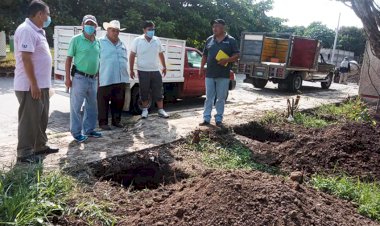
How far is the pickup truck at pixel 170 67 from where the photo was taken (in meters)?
7.74

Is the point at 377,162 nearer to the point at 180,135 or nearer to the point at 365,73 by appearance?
the point at 180,135

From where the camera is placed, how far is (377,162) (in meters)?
4.73

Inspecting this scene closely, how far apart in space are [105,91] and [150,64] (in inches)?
43.2

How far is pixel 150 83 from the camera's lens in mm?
6934

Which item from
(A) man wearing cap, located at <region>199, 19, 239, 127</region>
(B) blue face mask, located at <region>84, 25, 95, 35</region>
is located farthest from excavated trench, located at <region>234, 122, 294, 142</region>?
(B) blue face mask, located at <region>84, 25, 95, 35</region>

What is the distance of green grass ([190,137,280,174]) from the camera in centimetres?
464

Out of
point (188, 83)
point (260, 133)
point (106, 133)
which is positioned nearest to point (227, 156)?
point (106, 133)

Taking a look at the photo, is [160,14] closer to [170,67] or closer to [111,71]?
[170,67]

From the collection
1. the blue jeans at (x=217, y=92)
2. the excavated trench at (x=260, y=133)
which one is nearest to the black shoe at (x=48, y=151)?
the blue jeans at (x=217, y=92)

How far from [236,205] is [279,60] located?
14.3 meters

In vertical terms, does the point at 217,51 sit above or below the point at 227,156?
above

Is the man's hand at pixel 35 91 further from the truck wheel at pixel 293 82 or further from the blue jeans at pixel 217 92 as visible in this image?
the truck wheel at pixel 293 82

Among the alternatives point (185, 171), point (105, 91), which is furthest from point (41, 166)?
point (105, 91)

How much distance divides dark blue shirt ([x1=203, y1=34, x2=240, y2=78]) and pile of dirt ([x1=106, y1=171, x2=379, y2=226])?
9.83 ft
